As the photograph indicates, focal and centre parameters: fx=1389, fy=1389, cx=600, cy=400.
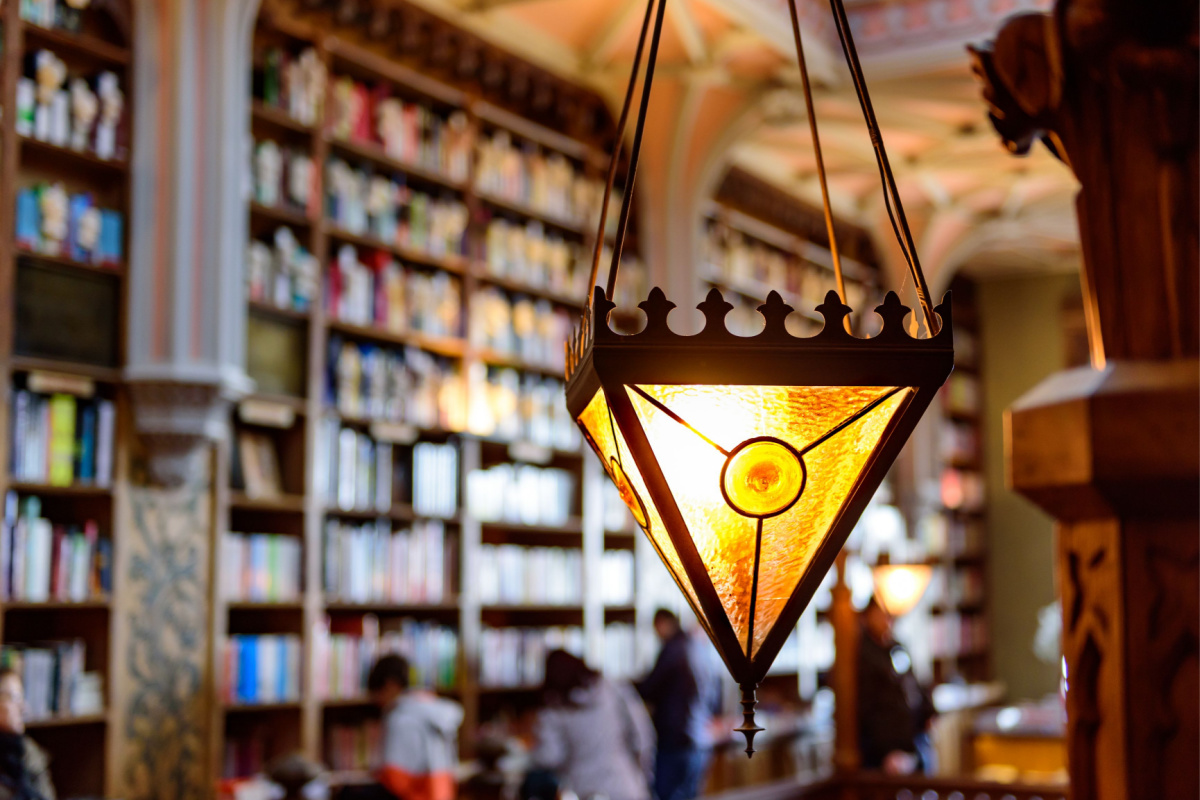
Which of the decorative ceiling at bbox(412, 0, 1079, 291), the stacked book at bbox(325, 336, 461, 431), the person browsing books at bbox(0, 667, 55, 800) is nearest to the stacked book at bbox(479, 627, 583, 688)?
the stacked book at bbox(325, 336, 461, 431)

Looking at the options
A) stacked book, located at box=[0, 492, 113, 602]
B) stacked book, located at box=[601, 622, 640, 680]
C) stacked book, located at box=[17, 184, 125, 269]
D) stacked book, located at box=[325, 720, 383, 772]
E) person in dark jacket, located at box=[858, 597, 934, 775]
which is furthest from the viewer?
stacked book, located at box=[601, 622, 640, 680]

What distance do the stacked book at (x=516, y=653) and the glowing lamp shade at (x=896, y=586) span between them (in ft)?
5.04

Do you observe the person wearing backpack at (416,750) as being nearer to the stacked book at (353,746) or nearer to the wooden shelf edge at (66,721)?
the stacked book at (353,746)

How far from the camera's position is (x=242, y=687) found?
17.3 feet

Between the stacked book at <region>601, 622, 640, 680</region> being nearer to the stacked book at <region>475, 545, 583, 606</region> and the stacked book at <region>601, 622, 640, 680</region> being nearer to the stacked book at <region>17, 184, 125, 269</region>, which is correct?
the stacked book at <region>475, 545, 583, 606</region>

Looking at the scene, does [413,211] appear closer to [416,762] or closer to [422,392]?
[422,392]

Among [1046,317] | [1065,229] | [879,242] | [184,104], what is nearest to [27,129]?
[184,104]

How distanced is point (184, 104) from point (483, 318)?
2.00m

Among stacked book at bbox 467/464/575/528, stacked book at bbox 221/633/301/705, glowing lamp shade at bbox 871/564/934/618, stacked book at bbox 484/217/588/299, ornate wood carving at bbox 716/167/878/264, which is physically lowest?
stacked book at bbox 221/633/301/705

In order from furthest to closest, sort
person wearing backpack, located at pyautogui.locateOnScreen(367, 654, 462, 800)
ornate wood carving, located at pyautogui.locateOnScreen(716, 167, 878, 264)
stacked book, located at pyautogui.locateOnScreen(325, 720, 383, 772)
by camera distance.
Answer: ornate wood carving, located at pyautogui.locateOnScreen(716, 167, 878, 264) < stacked book, located at pyautogui.locateOnScreen(325, 720, 383, 772) < person wearing backpack, located at pyautogui.locateOnScreen(367, 654, 462, 800)

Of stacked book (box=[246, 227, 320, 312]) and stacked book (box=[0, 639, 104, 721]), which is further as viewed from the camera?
stacked book (box=[246, 227, 320, 312])

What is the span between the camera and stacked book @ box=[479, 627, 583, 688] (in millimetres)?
6508

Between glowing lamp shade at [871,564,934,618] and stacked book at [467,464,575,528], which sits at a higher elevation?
stacked book at [467,464,575,528]

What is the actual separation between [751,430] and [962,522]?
37.7 ft
